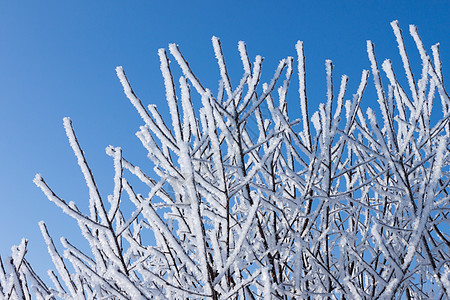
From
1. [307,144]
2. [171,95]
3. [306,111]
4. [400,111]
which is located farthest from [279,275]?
[400,111]

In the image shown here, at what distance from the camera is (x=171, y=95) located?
6.89 feet

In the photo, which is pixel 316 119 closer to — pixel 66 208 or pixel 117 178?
pixel 117 178

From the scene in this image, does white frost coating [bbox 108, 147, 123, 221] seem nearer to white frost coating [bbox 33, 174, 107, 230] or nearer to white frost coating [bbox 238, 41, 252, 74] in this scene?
white frost coating [bbox 33, 174, 107, 230]

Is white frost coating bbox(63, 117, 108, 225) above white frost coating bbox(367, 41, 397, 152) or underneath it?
underneath

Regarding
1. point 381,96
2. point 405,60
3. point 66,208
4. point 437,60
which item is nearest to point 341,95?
point 381,96

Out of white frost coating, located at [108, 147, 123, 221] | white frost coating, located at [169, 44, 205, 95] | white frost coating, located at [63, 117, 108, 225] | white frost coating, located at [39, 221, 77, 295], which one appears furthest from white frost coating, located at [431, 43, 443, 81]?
white frost coating, located at [39, 221, 77, 295]

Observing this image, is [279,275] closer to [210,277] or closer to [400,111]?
[210,277]

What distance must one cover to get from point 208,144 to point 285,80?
2.32ft

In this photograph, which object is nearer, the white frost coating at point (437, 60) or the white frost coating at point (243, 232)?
the white frost coating at point (243, 232)

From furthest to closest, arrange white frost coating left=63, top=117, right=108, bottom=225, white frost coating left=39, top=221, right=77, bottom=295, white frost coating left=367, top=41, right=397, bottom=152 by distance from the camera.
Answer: white frost coating left=367, top=41, right=397, bottom=152 < white frost coating left=39, top=221, right=77, bottom=295 < white frost coating left=63, top=117, right=108, bottom=225

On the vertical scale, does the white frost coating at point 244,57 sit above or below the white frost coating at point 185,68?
above

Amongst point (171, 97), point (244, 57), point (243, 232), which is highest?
point (244, 57)

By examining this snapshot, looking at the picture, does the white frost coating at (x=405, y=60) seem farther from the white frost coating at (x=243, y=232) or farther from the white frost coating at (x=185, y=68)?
the white frost coating at (x=243, y=232)

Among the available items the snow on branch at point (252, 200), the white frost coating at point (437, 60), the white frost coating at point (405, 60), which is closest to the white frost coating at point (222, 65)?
the snow on branch at point (252, 200)
